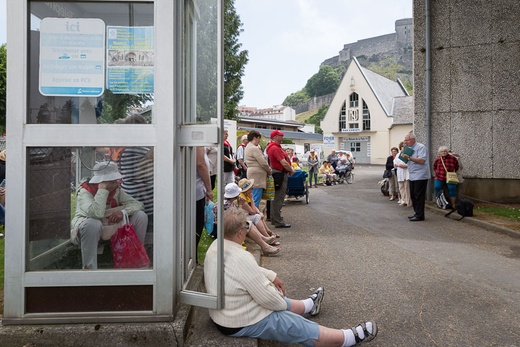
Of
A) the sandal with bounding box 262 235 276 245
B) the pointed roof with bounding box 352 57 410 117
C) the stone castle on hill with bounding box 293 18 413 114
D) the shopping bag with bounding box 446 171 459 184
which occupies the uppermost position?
the stone castle on hill with bounding box 293 18 413 114

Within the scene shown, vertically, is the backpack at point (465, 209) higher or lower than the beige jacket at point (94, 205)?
lower

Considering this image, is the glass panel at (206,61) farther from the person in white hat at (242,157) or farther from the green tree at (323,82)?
the green tree at (323,82)

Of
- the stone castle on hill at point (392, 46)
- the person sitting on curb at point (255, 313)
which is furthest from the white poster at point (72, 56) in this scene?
the stone castle on hill at point (392, 46)

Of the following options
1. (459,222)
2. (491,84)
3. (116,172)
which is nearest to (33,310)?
(116,172)

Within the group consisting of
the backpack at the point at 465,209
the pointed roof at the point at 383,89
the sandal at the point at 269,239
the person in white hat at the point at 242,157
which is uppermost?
the pointed roof at the point at 383,89

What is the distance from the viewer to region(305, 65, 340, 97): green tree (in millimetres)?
138837

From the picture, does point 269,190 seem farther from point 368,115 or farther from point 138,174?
point 368,115

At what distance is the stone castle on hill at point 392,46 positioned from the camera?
121 metres

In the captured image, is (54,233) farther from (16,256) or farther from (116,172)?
(116,172)

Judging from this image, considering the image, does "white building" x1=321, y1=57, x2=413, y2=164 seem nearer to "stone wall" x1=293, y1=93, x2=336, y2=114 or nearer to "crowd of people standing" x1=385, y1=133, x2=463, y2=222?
"crowd of people standing" x1=385, y1=133, x2=463, y2=222

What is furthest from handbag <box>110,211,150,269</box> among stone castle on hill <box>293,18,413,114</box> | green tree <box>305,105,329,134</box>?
stone castle on hill <box>293,18,413,114</box>

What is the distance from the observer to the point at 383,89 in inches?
2343

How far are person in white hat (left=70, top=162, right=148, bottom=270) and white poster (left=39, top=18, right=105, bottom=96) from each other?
1.96ft

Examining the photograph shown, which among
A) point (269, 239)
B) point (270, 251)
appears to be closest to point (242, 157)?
point (269, 239)
